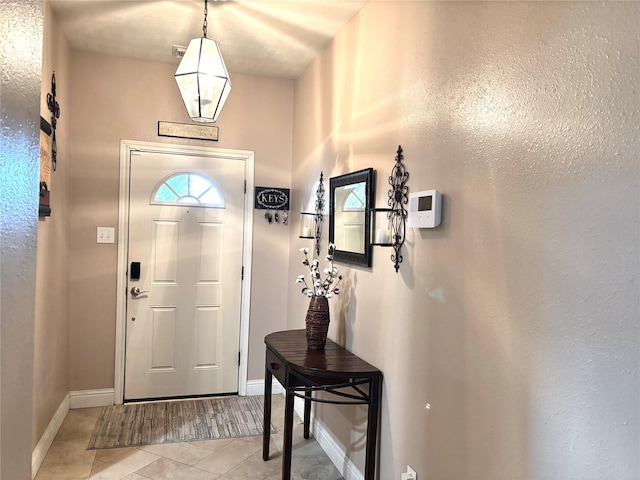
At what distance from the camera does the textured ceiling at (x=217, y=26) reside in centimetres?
260

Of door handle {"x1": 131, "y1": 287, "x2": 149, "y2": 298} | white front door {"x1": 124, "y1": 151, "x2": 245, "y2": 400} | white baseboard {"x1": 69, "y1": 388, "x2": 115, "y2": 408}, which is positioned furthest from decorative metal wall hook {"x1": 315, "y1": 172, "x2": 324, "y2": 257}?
white baseboard {"x1": 69, "y1": 388, "x2": 115, "y2": 408}

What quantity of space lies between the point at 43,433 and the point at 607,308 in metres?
2.96

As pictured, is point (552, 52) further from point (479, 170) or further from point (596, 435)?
point (596, 435)

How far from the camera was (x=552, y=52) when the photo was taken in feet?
4.22

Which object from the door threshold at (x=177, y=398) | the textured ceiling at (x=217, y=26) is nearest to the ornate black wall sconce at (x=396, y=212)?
the textured ceiling at (x=217, y=26)

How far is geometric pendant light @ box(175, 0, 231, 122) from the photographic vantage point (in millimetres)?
2232

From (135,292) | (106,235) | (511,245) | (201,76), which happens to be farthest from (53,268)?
(511,245)

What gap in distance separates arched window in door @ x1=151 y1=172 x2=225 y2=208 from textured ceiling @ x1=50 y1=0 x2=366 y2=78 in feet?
2.86

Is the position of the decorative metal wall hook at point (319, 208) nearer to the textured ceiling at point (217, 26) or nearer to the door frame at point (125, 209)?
the door frame at point (125, 209)

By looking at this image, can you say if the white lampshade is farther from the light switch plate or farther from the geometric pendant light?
the light switch plate

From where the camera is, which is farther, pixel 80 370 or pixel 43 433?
pixel 80 370

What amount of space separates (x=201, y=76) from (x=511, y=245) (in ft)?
5.34

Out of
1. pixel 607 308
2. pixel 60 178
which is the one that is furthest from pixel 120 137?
pixel 607 308

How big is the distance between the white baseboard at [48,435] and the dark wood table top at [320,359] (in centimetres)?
140
